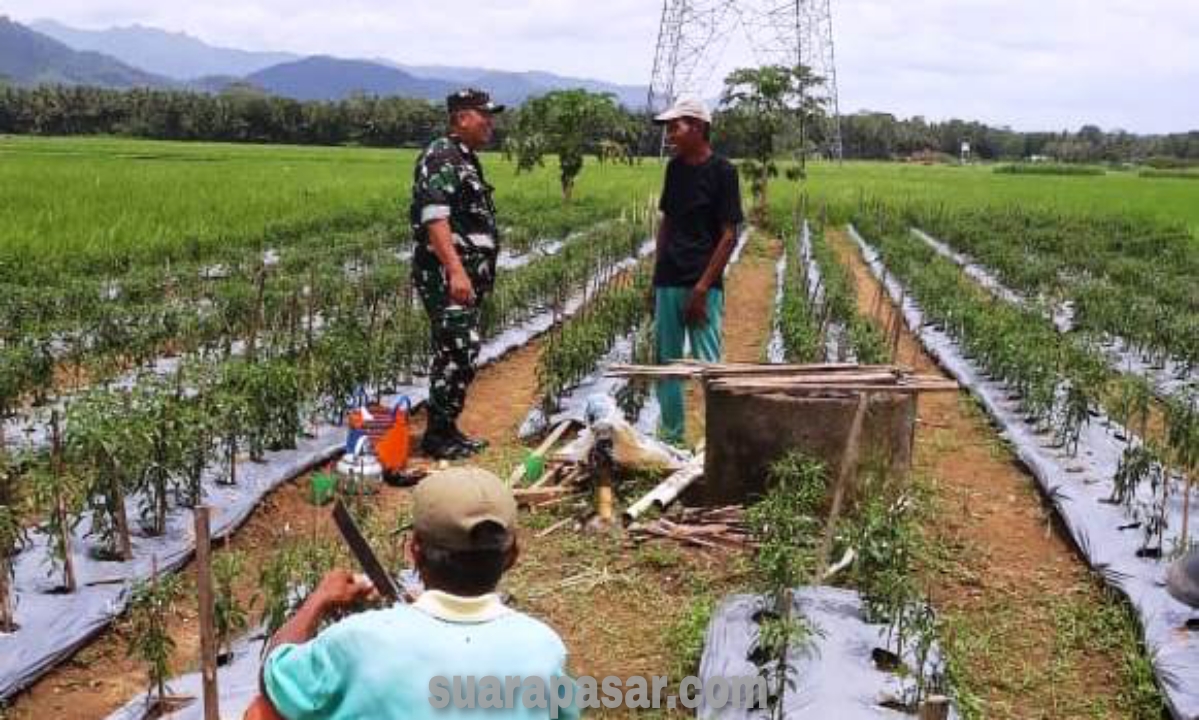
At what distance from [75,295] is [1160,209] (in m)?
20.4

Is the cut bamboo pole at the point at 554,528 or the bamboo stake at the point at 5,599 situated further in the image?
the cut bamboo pole at the point at 554,528

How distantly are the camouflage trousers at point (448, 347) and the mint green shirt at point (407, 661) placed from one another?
401cm

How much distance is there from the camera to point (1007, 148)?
82.2 metres

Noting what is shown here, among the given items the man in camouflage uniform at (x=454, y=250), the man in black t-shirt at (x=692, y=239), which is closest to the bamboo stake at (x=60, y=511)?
the man in camouflage uniform at (x=454, y=250)

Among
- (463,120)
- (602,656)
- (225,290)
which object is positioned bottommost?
(602,656)

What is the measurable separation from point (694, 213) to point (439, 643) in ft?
13.6

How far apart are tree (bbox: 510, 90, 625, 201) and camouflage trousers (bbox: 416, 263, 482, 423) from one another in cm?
1447

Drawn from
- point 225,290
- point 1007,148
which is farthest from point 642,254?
point 1007,148

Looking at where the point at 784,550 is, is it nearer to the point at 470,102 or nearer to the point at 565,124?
the point at 470,102

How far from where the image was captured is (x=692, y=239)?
5.86 meters

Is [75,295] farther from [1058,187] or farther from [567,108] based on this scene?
[1058,187]

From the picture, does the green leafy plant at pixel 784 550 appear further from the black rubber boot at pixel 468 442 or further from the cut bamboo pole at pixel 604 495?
the black rubber boot at pixel 468 442

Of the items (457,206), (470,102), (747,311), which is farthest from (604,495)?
(747,311)

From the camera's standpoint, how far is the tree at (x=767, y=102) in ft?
66.2
